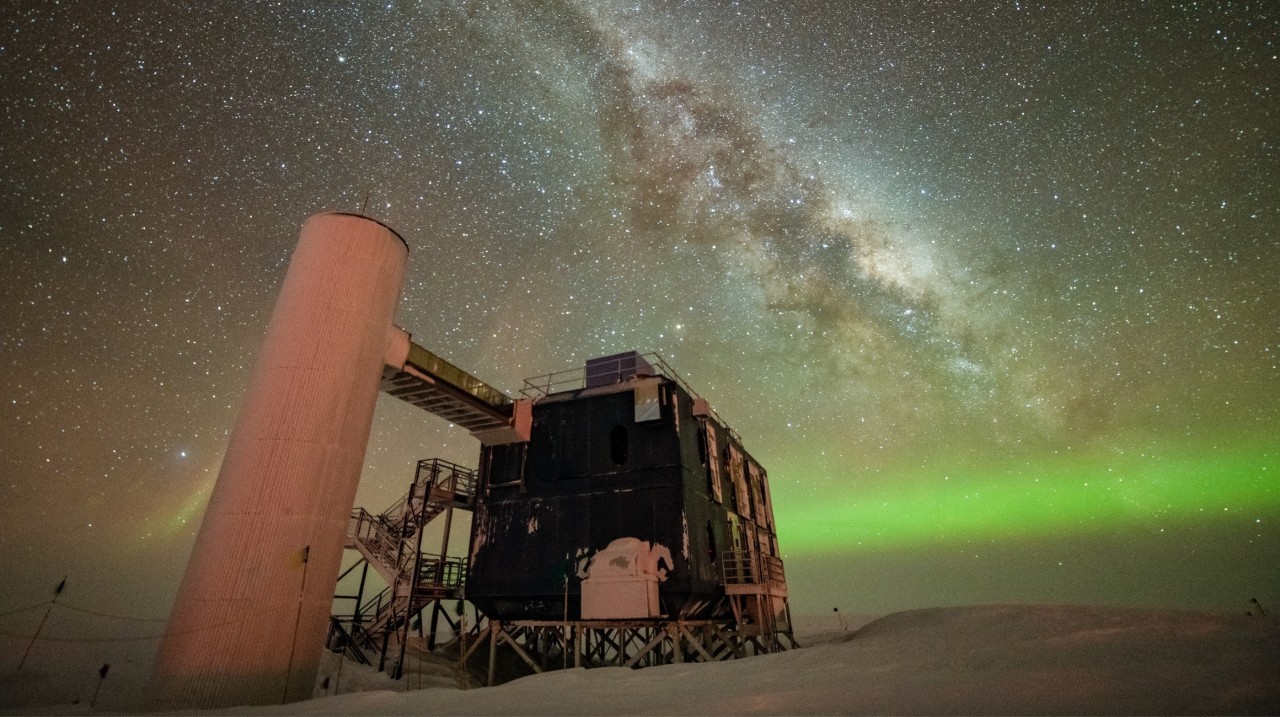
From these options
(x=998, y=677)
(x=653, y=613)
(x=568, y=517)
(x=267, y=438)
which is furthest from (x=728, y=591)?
(x=267, y=438)

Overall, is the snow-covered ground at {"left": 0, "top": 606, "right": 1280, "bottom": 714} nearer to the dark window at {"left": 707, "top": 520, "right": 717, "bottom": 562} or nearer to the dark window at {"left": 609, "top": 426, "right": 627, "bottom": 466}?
the dark window at {"left": 707, "top": 520, "right": 717, "bottom": 562}

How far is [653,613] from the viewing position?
1645cm

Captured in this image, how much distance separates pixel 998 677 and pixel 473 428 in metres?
17.5

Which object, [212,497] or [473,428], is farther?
[473,428]

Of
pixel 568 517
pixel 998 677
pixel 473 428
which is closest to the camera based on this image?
pixel 998 677

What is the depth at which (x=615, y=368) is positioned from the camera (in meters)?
22.8

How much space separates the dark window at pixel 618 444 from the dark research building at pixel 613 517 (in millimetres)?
37

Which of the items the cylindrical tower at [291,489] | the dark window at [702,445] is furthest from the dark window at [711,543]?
the cylindrical tower at [291,489]

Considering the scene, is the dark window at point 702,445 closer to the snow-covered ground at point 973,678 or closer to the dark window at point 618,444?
the dark window at point 618,444

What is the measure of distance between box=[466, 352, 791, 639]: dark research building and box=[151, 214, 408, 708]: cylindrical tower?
7861 mm

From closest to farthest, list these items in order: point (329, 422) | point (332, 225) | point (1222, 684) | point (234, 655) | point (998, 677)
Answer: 1. point (1222, 684)
2. point (998, 677)
3. point (234, 655)
4. point (329, 422)
5. point (332, 225)

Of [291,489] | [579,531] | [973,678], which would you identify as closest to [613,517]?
[579,531]

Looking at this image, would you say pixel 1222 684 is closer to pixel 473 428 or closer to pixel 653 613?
pixel 653 613

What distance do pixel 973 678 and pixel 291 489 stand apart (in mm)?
12472
